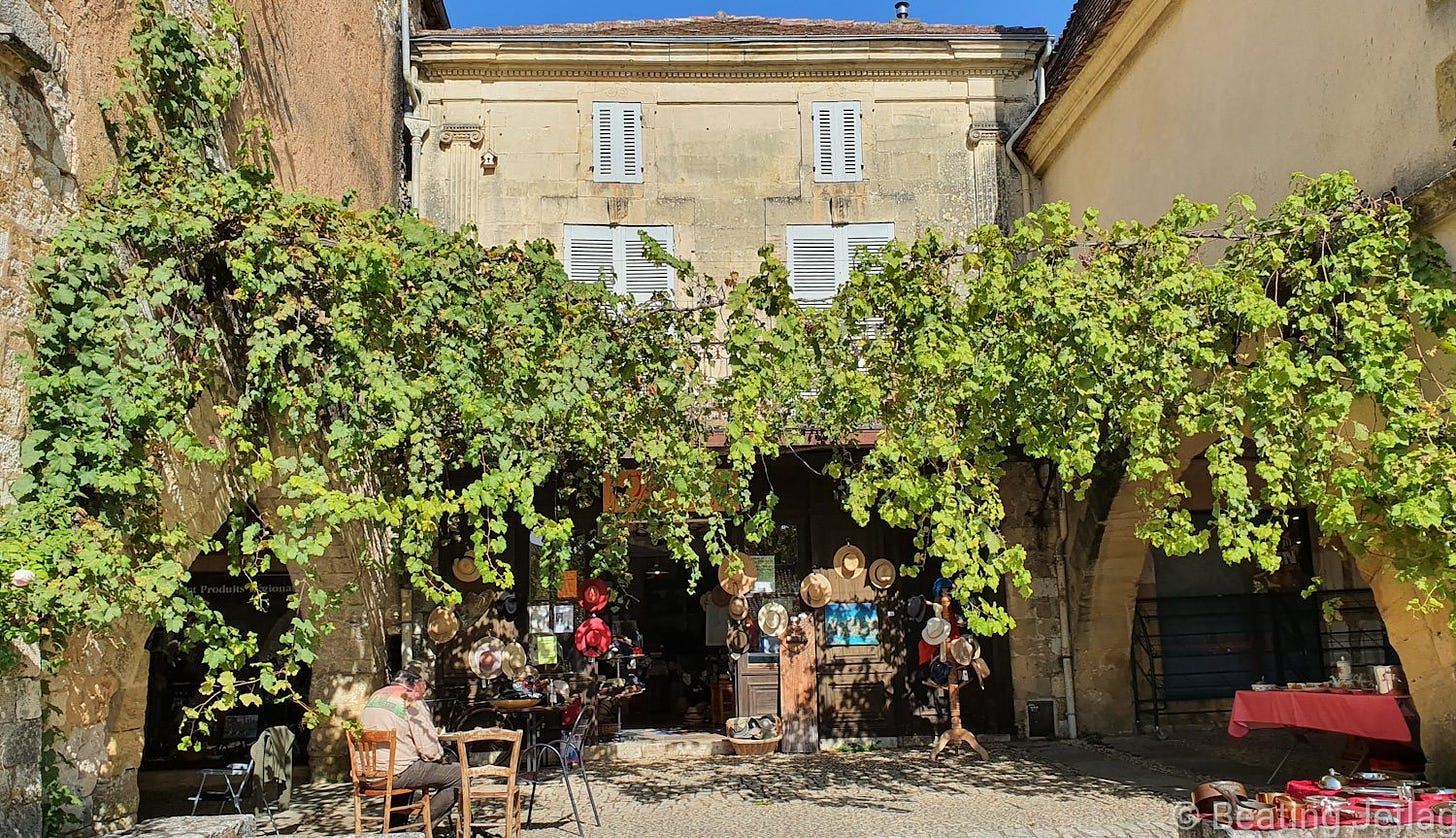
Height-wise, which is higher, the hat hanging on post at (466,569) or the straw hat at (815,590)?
the hat hanging on post at (466,569)

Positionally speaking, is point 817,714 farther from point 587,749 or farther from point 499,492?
point 499,492

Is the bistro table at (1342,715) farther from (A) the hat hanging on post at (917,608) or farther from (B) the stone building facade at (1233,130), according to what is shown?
(A) the hat hanging on post at (917,608)

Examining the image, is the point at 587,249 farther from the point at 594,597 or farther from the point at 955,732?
the point at 955,732

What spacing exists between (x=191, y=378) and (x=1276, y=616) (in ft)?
35.1

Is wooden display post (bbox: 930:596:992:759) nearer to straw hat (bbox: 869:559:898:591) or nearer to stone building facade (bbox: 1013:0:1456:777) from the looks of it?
straw hat (bbox: 869:559:898:591)

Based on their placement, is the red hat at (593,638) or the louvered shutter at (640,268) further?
the louvered shutter at (640,268)

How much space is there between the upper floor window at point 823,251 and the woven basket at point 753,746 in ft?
13.8

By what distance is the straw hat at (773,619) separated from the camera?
1031 cm

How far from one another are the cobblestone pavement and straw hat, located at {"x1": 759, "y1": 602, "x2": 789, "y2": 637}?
3.67ft

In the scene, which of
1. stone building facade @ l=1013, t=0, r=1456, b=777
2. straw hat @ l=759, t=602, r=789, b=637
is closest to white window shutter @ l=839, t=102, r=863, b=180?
stone building facade @ l=1013, t=0, r=1456, b=777

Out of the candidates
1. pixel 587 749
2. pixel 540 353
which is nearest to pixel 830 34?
pixel 540 353

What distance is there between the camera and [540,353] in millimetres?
6297

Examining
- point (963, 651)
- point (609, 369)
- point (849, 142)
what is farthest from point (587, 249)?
point (963, 651)

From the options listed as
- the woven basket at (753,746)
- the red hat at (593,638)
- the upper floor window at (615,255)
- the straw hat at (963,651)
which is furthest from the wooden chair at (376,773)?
the upper floor window at (615,255)
